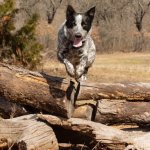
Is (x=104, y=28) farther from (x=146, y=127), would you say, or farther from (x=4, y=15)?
(x=146, y=127)

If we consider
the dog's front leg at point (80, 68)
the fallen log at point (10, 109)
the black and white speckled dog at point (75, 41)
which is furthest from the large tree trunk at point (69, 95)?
the dog's front leg at point (80, 68)

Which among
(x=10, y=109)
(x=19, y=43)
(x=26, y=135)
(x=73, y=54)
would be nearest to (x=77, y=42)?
(x=73, y=54)

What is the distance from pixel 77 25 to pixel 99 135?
2.21 m

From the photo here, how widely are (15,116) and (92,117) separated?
1230mm

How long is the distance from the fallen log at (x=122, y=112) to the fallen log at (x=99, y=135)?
342 mm

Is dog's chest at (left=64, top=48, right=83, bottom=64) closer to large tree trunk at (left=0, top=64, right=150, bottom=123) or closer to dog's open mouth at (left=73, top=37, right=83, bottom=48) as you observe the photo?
dog's open mouth at (left=73, top=37, right=83, bottom=48)

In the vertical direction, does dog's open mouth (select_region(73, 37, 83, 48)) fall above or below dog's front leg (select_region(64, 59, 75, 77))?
above

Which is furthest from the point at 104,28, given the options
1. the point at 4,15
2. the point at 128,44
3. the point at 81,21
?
the point at 81,21

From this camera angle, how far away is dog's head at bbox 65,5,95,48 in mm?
8422

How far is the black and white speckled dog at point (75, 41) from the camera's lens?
27.7 feet

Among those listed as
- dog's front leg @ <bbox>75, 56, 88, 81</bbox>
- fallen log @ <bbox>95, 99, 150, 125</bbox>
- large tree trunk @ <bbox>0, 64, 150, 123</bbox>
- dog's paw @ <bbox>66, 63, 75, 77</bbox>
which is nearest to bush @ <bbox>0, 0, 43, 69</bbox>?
dog's front leg @ <bbox>75, 56, 88, 81</bbox>

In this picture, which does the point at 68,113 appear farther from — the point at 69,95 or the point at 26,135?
the point at 26,135

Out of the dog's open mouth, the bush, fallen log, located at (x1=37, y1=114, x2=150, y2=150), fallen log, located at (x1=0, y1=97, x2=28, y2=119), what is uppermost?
the dog's open mouth

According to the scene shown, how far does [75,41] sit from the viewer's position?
8.64 metres
